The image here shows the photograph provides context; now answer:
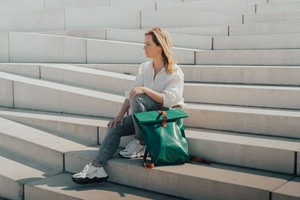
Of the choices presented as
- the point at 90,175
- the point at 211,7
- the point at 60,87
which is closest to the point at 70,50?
the point at 60,87

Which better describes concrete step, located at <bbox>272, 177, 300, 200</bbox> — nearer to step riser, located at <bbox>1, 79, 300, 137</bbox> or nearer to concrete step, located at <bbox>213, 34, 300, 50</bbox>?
step riser, located at <bbox>1, 79, 300, 137</bbox>

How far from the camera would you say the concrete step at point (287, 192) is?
10.1ft

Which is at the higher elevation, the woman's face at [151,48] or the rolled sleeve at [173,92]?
the woman's face at [151,48]

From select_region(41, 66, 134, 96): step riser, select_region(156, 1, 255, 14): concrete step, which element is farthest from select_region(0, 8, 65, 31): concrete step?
select_region(41, 66, 134, 96): step riser

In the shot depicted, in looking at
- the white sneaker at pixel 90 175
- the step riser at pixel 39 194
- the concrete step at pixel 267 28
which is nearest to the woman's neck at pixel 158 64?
the white sneaker at pixel 90 175

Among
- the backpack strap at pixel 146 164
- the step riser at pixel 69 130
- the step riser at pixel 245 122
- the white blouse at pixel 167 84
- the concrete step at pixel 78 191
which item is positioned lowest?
the concrete step at pixel 78 191

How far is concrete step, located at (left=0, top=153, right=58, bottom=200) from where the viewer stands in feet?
13.9

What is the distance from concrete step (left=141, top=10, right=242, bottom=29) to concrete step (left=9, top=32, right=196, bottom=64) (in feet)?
4.21

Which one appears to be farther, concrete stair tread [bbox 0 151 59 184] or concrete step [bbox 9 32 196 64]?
concrete step [bbox 9 32 196 64]

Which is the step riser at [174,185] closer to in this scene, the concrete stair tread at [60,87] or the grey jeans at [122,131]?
the grey jeans at [122,131]

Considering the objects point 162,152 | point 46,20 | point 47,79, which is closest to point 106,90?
point 47,79

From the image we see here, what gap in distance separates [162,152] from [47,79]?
11.0 feet

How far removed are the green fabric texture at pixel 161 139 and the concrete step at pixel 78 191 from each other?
1.03 ft

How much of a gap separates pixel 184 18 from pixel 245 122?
403cm
